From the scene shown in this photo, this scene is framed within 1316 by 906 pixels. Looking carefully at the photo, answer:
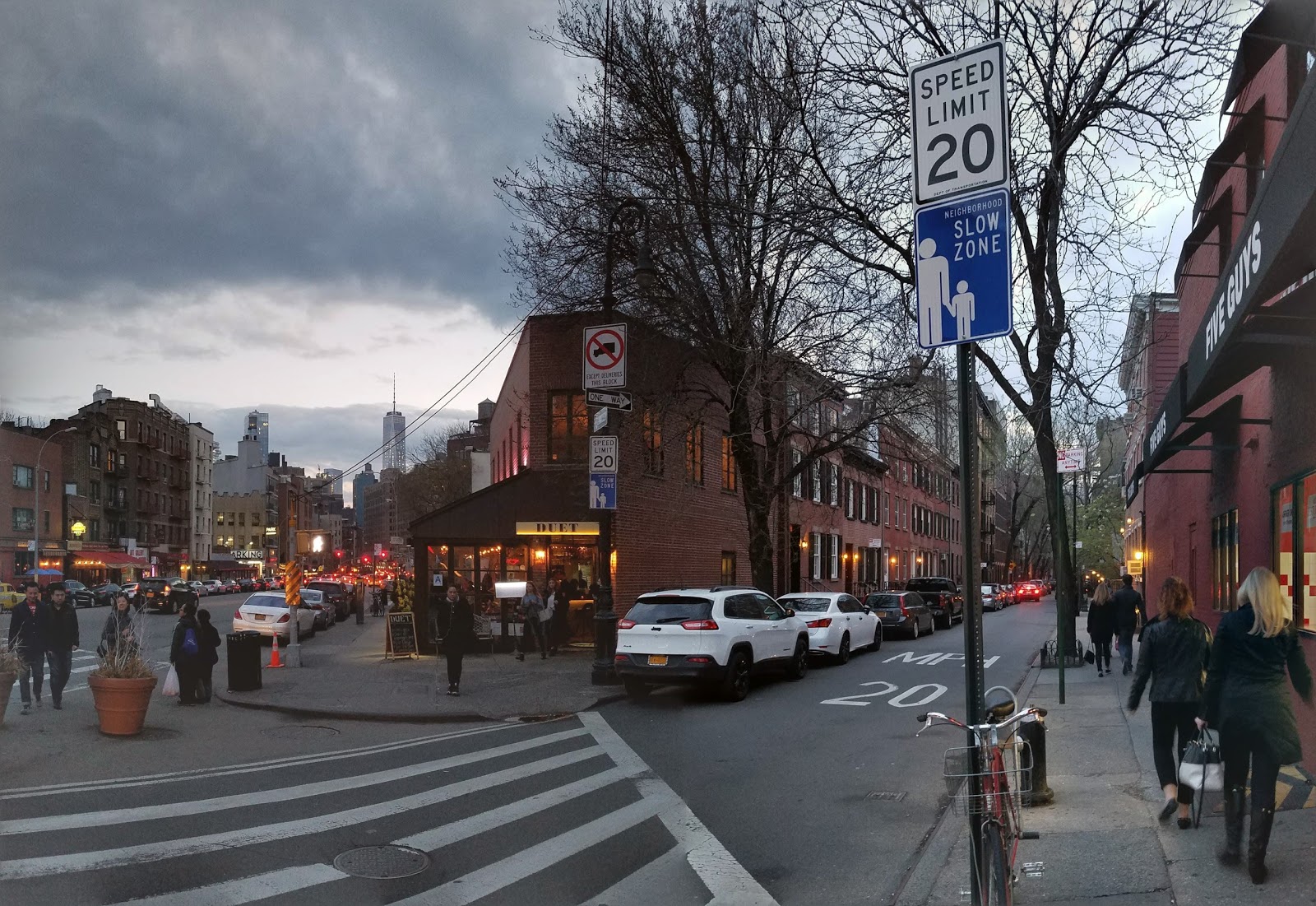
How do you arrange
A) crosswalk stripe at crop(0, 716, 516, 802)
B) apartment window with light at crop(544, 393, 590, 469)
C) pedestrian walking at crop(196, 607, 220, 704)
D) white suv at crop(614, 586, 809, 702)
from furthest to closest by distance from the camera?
apartment window with light at crop(544, 393, 590, 469) → white suv at crop(614, 586, 809, 702) → pedestrian walking at crop(196, 607, 220, 704) → crosswalk stripe at crop(0, 716, 516, 802)

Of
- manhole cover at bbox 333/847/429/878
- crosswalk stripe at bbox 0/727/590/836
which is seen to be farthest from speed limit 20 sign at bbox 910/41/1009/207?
crosswalk stripe at bbox 0/727/590/836

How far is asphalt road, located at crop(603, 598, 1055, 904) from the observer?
22.9 ft

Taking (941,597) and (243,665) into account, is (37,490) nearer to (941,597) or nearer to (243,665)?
(243,665)

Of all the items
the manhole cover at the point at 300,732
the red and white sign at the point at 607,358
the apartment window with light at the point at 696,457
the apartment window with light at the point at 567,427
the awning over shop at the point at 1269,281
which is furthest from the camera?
the apartment window with light at the point at 696,457

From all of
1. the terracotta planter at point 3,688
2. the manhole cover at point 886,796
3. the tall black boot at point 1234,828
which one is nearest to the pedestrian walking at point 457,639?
the terracotta planter at point 3,688

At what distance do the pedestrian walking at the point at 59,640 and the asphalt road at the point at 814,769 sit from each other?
7.42 meters

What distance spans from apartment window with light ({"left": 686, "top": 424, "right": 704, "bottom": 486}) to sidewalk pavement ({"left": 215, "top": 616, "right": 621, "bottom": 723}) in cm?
704

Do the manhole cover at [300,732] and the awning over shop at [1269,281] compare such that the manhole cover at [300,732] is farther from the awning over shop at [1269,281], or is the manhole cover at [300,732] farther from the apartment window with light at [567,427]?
the apartment window with light at [567,427]

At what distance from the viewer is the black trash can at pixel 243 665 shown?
15578 millimetres

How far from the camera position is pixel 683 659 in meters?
14.9

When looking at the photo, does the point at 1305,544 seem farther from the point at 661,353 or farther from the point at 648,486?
the point at 648,486

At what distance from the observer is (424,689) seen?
16203 mm

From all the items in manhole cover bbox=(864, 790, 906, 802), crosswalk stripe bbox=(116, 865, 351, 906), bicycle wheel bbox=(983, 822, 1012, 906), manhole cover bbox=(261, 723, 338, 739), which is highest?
bicycle wheel bbox=(983, 822, 1012, 906)

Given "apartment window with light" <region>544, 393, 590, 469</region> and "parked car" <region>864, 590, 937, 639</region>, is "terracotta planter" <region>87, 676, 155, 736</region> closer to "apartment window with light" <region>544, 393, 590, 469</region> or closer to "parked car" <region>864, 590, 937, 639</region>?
"apartment window with light" <region>544, 393, 590, 469</region>
